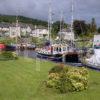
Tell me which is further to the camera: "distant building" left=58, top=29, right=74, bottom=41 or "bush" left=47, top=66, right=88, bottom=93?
"distant building" left=58, top=29, right=74, bottom=41

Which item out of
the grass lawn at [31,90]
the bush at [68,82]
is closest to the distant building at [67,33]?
the grass lawn at [31,90]

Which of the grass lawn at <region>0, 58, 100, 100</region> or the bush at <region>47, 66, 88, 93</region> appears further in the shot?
the bush at <region>47, 66, 88, 93</region>

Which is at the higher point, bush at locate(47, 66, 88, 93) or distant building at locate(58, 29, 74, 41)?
distant building at locate(58, 29, 74, 41)

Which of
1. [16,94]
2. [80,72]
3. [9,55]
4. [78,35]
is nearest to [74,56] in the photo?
[9,55]

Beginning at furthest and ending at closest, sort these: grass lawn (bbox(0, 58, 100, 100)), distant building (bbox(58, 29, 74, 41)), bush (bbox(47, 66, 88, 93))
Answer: distant building (bbox(58, 29, 74, 41))
bush (bbox(47, 66, 88, 93))
grass lawn (bbox(0, 58, 100, 100))

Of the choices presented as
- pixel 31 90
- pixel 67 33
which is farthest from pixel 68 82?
pixel 67 33

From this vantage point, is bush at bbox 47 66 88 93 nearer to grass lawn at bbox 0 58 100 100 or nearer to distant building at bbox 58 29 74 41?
grass lawn at bbox 0 58 100 100

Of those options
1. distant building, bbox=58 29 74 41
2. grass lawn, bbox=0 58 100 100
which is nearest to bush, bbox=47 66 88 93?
grass lawn, bbox=0 58 100 100

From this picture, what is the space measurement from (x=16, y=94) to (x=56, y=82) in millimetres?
2745

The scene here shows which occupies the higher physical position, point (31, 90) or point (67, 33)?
point (67, 33)

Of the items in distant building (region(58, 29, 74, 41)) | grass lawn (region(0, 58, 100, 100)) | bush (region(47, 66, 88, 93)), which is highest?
distant building (region(58, 29, 74, 41))

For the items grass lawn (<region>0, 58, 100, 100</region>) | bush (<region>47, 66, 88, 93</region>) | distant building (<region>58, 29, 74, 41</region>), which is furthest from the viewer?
distant building (<region>58, 29, 74, 41</region>)

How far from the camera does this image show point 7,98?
19.8 m

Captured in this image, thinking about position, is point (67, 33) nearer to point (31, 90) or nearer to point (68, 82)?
point (31, 90)
